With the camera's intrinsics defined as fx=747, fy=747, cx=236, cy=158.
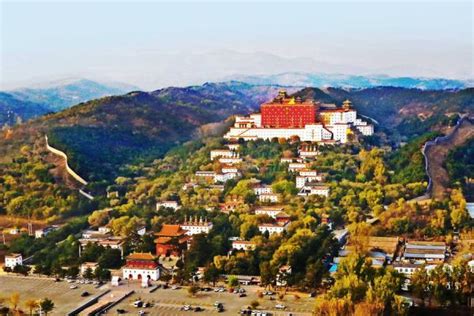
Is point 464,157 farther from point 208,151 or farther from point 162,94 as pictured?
point 162,94

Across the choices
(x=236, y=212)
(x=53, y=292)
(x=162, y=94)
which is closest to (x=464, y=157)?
(x=236, y=212)

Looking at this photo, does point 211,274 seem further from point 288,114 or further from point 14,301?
point 288,114

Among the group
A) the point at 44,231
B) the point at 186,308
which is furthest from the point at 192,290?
the point at 44,231

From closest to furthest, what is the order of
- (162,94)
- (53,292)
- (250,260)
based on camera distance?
(53,292) → (250,260) → (162,94)

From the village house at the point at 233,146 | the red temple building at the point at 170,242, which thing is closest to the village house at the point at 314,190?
the red temple building at the point at 170,242

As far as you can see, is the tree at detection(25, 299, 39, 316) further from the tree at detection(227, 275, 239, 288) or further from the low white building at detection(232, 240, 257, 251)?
the low white building at detection(232, 240, 257, 251)

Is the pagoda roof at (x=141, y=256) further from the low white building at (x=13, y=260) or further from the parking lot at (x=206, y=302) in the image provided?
the low white building at (x=13, y=260)
